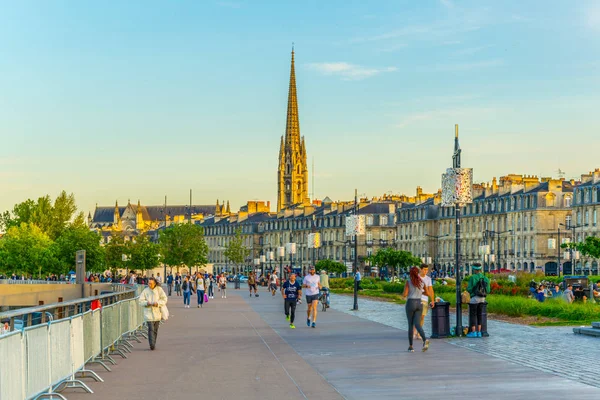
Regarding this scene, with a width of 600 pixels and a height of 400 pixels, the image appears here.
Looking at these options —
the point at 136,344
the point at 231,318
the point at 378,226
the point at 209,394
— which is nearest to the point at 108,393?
the point at 209,394

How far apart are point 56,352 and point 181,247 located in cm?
11190

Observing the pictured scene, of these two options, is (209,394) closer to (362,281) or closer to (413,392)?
(413,392)

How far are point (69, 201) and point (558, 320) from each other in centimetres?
11062

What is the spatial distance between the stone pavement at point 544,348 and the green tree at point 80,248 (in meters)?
84.8

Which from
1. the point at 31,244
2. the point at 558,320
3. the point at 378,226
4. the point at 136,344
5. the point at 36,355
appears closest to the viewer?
the point at 36,355

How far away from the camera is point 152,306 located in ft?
75.7

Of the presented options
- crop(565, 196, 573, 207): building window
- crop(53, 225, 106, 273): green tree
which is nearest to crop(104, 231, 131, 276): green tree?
crop(53, 225, 106, 273): green tree

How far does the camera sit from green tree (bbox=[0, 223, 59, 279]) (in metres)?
Result: 120

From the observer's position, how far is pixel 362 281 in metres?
77.1

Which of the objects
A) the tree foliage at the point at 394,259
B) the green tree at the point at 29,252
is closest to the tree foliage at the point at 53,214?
the green tree at the point at 29,252

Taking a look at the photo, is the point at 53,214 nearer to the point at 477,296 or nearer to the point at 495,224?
the point at 495,224

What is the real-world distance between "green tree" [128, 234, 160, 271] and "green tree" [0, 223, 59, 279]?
28.4 ft

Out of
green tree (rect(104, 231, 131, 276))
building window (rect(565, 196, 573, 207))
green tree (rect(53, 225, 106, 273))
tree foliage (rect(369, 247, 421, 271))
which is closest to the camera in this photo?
tree foliage (rect(369, 247, 421, 271))

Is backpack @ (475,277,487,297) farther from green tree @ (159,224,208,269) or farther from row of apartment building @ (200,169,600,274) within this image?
green tree @ (159,224,208,269)
